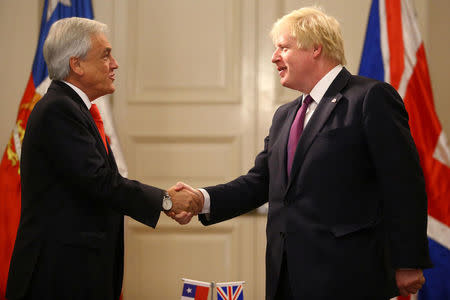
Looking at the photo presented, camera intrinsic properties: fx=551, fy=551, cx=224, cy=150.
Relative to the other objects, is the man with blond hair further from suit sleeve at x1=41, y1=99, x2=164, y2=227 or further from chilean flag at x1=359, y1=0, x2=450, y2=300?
chilean flag at x1=359, y1=0, x2=450, y2=300

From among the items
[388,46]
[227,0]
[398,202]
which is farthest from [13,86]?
[398,202]

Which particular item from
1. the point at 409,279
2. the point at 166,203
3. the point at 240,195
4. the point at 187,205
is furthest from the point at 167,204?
the point at 409,279

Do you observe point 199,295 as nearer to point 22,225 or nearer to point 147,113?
point 22,225

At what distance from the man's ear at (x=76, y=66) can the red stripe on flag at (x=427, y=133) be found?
204cm

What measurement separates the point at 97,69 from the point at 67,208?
0.62 metres

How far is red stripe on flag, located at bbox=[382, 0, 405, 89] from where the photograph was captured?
11.2 ft

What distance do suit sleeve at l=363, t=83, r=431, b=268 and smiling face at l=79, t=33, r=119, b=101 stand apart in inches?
42.5

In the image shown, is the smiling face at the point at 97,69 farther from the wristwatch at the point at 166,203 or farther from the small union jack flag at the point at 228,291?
the small union jack flag at the point at 228,291

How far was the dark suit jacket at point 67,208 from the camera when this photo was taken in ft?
6.34

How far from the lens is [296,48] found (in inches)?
87.7

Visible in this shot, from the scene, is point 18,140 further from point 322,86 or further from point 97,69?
point 322,86

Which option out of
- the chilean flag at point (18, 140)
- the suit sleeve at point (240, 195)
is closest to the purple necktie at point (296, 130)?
the suit sleeve at point (240, 195)

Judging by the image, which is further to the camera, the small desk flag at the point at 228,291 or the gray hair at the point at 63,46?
the small desk flag at the point at 228,291

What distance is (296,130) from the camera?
2080mm
